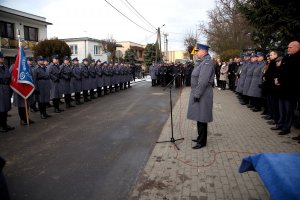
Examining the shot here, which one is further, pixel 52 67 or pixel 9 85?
pixel 52 67

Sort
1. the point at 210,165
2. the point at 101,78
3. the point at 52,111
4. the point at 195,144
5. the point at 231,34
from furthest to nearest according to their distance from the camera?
the point at 231,34
the point at 101,78
the point at 52,111
the point at 195,144
the point at 210,165

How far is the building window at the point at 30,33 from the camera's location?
33.5 meters

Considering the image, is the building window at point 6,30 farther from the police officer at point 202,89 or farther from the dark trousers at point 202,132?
the dark trousers at point 202,132

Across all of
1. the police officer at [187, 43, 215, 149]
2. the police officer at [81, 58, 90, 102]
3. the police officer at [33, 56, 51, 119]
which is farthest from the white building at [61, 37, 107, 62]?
the police officer at [187, 43, 215, 149]

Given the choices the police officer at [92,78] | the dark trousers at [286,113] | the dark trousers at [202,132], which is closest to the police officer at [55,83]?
the police officer at [92,78]

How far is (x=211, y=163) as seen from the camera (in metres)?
5.12

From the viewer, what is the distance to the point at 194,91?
18.9 feet

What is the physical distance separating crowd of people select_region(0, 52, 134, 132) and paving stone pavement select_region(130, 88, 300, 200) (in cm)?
459

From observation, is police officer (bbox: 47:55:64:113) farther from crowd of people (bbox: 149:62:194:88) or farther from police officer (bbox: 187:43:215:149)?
crowd of people (bbox: 149:62:194:88)

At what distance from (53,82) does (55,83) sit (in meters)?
0.12

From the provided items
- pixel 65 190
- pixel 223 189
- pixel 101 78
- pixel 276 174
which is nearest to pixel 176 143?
pixel 223 189

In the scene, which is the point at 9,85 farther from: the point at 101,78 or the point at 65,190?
the point at 101,78

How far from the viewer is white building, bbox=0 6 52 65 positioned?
2974cm

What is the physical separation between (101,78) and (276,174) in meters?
14.6
